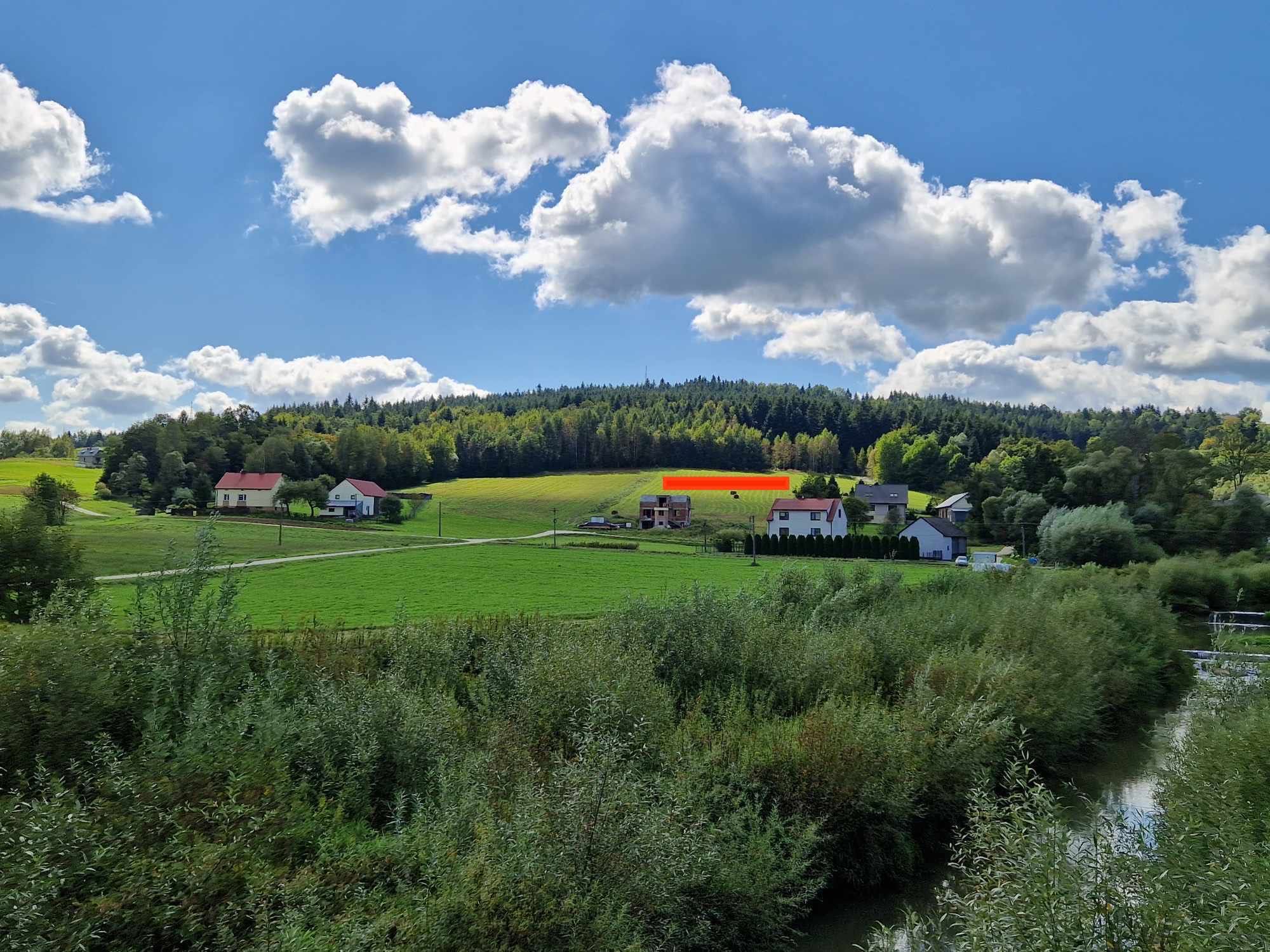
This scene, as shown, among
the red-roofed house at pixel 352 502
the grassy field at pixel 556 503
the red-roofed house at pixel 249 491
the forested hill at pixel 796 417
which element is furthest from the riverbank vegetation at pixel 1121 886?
the forested hill at pixel 796 417

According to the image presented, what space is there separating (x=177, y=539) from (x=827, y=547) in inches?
2327

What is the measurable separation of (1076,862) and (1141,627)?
2801cm

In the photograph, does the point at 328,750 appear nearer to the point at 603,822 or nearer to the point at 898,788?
the point at 603,822

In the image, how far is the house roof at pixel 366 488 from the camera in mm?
90562

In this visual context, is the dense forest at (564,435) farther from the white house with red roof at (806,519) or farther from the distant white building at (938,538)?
the white house with red roof at (806,519)

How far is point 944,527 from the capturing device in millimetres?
82688

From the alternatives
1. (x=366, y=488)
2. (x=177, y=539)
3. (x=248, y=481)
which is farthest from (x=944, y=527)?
(x=248, y=481)

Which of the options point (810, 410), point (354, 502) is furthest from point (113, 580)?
point (810, 410)

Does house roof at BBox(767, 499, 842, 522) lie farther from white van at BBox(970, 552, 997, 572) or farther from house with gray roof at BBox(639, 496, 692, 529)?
white van at BBox(970, 552, 997, 572)

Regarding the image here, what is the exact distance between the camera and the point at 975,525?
86812 millimetres

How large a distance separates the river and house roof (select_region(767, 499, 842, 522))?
191 ft

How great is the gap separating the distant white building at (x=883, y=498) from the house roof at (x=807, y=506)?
13.5m

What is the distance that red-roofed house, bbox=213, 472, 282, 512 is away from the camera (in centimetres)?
7950
